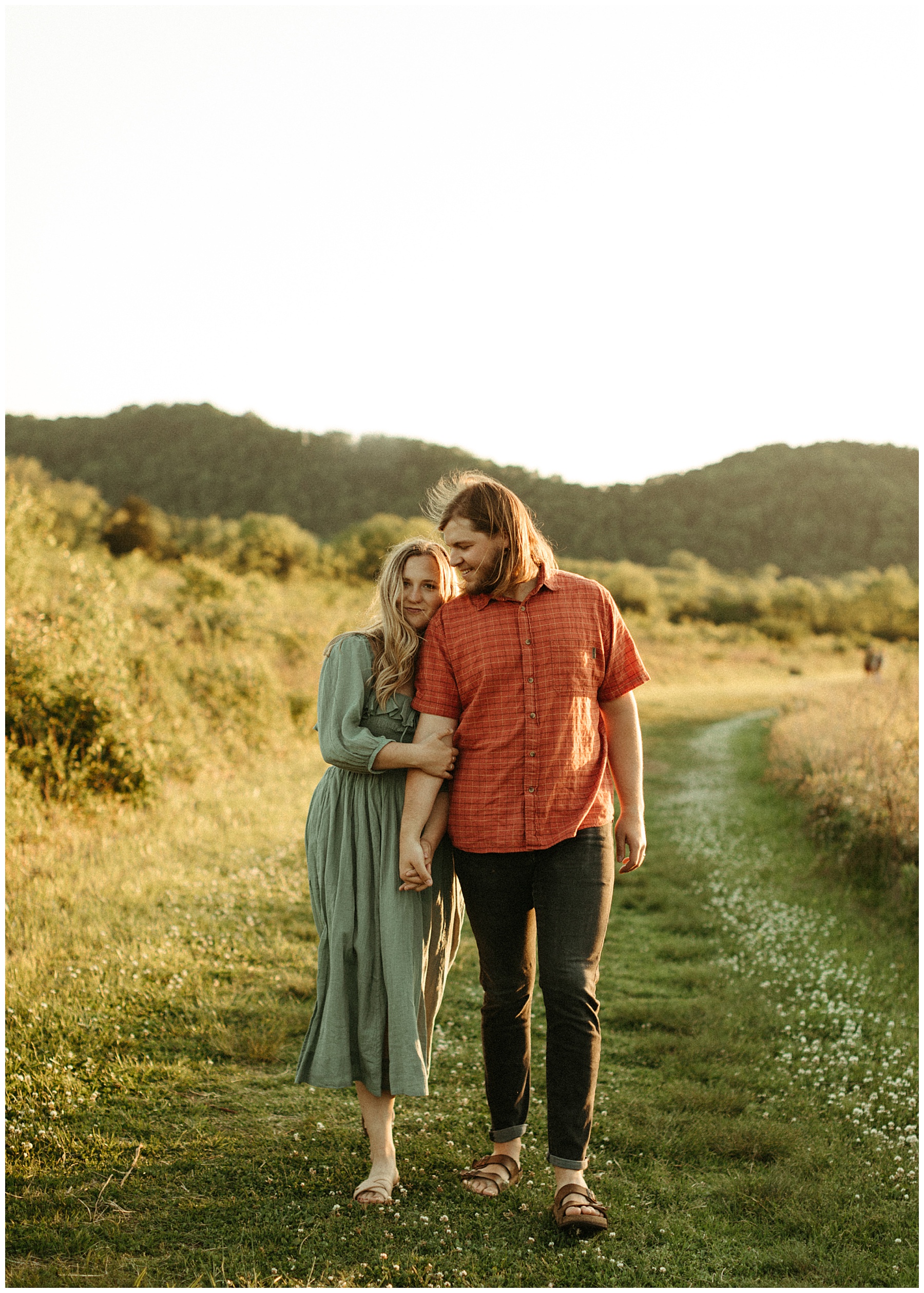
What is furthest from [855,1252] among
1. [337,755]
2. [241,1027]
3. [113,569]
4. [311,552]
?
[311,552]

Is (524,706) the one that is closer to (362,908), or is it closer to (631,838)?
(631,838)

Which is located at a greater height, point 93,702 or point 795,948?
point 93,702

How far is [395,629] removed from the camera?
331 cm

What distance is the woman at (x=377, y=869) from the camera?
315 cm

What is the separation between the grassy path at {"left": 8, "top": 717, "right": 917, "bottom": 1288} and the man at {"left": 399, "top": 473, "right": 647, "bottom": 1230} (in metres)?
0.39

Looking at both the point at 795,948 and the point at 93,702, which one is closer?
the point at 795,948

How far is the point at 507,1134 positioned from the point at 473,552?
2059 millimetres

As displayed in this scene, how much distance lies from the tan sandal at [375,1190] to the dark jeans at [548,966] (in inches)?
16.5

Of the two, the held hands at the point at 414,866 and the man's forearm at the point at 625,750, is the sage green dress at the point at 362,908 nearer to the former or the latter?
the held hands at the point at 414,866

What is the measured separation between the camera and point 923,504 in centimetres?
308

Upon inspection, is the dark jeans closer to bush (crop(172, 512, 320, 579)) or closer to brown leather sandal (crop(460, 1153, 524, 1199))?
brown leather sandal (crop(460, 1153, 524, 1199))

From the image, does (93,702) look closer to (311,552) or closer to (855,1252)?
(855,1252)

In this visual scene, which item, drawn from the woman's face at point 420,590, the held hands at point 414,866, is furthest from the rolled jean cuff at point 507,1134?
the woman's face at point 420,590

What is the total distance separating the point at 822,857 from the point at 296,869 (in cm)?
414
